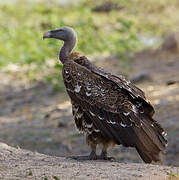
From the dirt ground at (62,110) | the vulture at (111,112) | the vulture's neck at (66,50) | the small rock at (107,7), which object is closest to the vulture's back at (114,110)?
the vulture at (111,112)

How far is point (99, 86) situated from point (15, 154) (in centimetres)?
134

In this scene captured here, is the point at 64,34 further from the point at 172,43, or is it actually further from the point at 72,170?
the point at 172,43

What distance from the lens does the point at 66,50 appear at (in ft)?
26.8

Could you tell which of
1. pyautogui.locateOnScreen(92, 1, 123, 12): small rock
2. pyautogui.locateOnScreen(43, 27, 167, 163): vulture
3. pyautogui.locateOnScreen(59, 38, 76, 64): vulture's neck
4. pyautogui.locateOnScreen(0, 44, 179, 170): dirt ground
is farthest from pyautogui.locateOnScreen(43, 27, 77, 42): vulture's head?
pyautogui.locateOnScreen(92, 1, 123, 12): small rock

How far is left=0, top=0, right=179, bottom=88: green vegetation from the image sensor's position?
1565 cm

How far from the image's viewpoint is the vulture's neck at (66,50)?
26.5 feet

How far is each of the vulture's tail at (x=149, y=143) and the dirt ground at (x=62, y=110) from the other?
2.79m

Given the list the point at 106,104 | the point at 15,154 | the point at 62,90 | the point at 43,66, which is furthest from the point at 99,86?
the point at 43,66

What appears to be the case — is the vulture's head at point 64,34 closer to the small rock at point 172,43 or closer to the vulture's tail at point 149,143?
the vulture's tail at point 149,143

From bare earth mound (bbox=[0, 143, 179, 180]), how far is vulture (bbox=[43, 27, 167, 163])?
32 centimetres

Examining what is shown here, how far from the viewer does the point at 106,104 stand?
285 inches

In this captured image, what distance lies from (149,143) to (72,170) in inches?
42.2

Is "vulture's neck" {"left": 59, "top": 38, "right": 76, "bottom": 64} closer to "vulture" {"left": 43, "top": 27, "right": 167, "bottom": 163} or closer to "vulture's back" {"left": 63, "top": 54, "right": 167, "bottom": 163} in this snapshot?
"vulture" {"left": 43, "top": 27, "right": 167, "bottom": 163}

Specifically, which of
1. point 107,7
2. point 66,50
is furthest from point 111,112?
point 107,7
